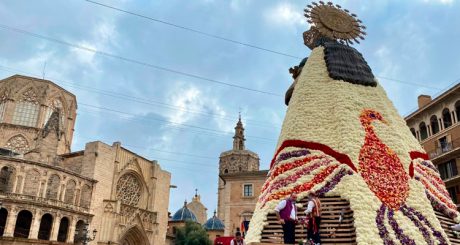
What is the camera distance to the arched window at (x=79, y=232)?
127ft

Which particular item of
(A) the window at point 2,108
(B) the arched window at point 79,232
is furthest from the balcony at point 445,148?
(A) the window at point 2,108

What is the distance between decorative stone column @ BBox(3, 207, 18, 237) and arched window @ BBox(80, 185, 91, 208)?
736 cm

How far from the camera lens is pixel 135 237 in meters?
45.8

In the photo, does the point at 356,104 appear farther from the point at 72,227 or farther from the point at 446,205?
the point at 72,227

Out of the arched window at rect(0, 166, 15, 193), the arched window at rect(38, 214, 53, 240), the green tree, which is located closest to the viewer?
the arched window at rect(0, 166, 15, 193)

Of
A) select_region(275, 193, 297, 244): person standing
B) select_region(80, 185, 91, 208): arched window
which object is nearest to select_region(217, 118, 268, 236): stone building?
select_region(80, 185, 91, 208): arched window

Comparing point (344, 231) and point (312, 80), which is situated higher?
point (312, 80)

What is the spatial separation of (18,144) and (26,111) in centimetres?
433

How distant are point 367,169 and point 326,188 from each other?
1459 millimetres

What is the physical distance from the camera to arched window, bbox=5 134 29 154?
46.6 metres

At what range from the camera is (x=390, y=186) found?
11.6 m

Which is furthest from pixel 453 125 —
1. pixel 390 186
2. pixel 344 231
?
pixel 344 231

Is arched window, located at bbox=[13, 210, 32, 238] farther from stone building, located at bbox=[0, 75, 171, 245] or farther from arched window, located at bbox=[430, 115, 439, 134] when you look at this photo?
arched window, located at bbox=[430, 115, 439, 134]

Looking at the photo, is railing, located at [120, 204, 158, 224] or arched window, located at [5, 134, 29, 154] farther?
arched window, located at [5, 134, 29, 154]
